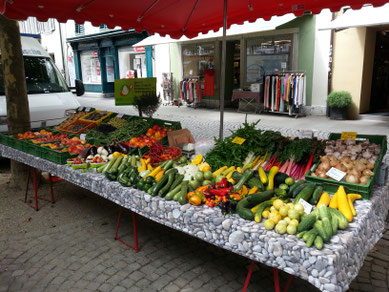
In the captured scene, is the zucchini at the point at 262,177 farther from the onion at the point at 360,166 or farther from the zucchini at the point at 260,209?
the onion at the point at 360,166

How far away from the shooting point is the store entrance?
34.7ft

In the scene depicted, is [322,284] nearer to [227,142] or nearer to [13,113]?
[227,142]

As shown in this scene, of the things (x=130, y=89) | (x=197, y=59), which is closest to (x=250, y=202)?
(x=130, y=89)

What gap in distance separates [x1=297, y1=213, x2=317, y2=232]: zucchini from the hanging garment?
12.3m

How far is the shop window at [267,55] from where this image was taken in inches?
466

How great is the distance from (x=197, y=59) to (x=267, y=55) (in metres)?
3.83

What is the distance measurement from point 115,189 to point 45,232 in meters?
1.63

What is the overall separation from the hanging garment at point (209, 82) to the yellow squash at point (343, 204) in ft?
39.1

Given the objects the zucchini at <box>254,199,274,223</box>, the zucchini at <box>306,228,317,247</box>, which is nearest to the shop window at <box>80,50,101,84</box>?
the zucchini at <box>254,199,274,223</box>

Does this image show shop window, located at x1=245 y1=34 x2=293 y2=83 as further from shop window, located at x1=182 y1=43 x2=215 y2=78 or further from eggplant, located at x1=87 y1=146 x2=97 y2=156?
eggplant, located at x1=87 y1=146 x2=97 y2=156

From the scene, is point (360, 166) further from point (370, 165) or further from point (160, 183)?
point (160, 183)

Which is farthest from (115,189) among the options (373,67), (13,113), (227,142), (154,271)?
(373,67)

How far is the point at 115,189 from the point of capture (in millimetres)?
3068

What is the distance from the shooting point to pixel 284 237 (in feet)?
6.68
